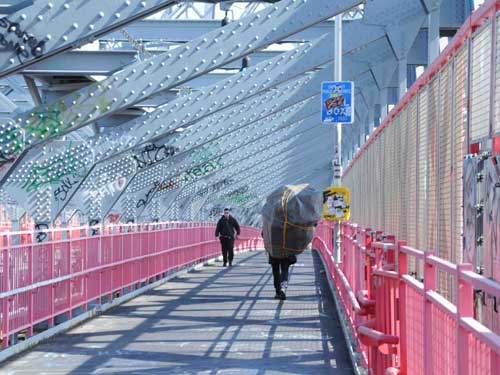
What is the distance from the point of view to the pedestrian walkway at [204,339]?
10852 millimetres

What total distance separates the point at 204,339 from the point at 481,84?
309 inches

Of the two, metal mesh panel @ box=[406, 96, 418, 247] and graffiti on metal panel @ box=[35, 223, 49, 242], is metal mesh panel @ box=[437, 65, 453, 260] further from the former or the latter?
graffiti on metal panel @ box=[35, 223, 49, 242]

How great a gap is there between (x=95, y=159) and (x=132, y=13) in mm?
10611

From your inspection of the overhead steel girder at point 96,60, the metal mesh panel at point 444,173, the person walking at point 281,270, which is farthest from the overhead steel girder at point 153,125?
the metal mesh panel at point 444,173

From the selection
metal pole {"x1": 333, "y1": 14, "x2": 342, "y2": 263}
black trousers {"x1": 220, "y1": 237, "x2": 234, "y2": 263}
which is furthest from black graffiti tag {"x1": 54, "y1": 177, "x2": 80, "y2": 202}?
black trousers {"x1": 220, "y1": 237, "x2": 234, "y2": 263}

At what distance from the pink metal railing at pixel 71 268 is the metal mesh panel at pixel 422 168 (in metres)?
4.87

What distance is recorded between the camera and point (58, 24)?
11.3m

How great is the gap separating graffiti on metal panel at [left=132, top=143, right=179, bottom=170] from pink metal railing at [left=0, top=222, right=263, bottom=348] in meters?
2.47

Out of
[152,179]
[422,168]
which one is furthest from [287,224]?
[152,179]

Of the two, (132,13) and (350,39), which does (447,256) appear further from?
(350,39)

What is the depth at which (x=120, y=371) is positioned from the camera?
10.5 m

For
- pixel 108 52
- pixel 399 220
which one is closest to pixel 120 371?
pixel 399 220

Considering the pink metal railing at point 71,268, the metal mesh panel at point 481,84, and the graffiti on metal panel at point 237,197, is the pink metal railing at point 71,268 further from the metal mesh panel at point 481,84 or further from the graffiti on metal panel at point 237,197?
the graffiti on metal panel at point 237,197

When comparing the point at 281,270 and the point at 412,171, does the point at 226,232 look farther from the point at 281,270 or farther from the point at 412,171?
the point at 412,171
